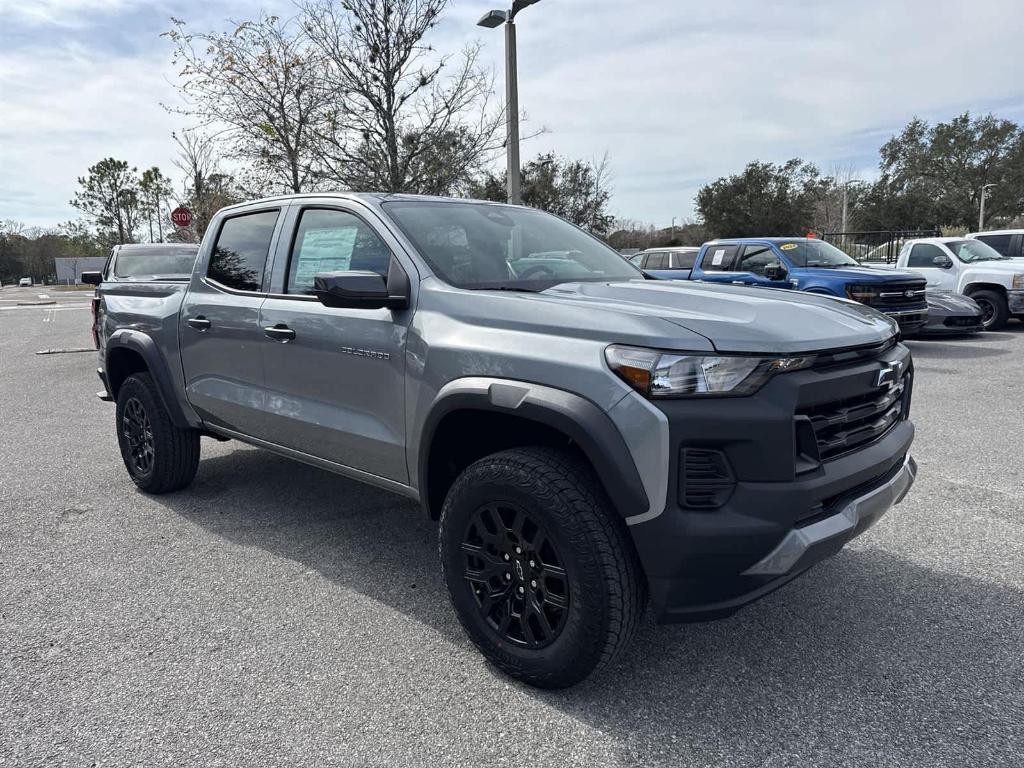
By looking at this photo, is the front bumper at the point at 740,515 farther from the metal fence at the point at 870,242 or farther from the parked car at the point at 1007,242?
the metal fence at the point at 870,242

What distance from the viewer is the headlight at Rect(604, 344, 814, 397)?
88.0 inches

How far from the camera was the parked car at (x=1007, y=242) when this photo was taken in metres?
14.1

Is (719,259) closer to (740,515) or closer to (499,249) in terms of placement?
(499,249)

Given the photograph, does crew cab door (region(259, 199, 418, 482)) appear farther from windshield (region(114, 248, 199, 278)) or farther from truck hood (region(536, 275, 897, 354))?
windshield (region(114, 248, 199, 278))

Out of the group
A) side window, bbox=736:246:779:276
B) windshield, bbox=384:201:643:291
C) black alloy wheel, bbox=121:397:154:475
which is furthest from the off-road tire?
side window, bbox=736:246:779:276

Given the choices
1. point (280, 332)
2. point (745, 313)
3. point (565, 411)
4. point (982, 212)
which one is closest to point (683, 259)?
point (280, 332)

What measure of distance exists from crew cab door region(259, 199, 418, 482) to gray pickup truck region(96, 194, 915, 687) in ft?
0.04

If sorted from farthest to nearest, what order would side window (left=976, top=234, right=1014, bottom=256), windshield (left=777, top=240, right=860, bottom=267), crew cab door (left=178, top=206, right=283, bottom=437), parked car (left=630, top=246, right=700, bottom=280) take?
parked car (left=630, top=246, right=700, bottom=280) < side window (left=976, top=234, right=1014, bottom=256) < windshield (left=777, top=240, right=860, bottom=267) < crew cab door (left=178, top=206, right=283, bottom=437)

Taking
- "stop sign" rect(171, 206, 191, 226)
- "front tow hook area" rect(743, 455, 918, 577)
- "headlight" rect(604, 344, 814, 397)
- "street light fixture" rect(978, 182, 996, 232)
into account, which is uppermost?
"street light fixture" rect(978, 182, 996, 232)

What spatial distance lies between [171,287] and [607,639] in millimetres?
3567

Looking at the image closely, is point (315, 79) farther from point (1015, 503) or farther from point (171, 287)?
point (1015, 503)

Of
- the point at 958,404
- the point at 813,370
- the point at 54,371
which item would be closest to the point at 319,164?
the point at 54,371

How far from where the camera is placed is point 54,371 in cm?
1092

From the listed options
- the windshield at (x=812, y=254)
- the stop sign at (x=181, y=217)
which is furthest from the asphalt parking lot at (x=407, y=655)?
the stop sign at (x=181, y=217)
